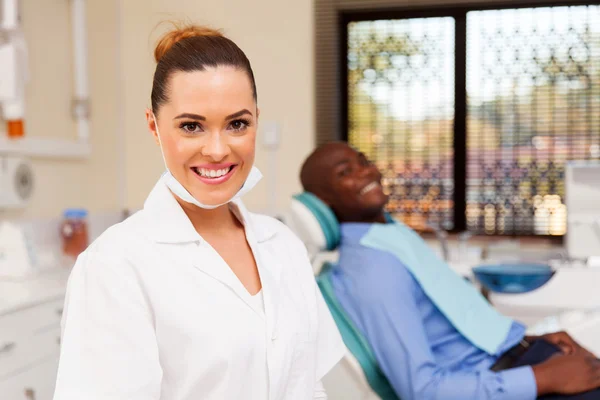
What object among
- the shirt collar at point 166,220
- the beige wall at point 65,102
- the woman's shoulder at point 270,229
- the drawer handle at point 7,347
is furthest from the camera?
the beige wall at point 65,102

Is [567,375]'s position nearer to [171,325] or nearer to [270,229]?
[270,229]

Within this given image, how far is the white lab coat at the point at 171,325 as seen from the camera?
0.81m

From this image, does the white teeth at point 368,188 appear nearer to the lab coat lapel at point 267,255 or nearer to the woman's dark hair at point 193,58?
the lab coat lapel at point 267,255

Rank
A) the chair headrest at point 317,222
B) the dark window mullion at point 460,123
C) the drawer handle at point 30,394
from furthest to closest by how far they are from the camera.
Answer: the dark window mullion at point 460,123 → the drawer handle at point 30,394 → the chair headrest at point 317,222

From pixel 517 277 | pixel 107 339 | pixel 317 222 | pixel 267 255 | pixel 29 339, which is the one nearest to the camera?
pixel 107 339

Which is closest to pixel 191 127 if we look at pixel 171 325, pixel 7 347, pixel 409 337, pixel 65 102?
pixel 171 325

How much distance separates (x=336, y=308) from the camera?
1756 millimetres

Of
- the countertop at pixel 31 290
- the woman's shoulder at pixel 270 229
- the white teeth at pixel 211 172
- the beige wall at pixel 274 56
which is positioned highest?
the beige wall at pixel 274 56

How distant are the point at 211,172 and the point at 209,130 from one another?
6 centimetres

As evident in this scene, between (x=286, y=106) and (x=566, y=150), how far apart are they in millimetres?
1423

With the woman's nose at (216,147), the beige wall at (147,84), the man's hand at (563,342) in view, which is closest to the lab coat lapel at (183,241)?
the woman's nose at (216,147)

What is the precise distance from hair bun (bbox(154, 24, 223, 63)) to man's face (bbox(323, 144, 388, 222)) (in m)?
0.93

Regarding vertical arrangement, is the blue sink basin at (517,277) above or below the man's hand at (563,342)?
above

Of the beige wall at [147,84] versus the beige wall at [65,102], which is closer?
the beige wall at [65,102]
